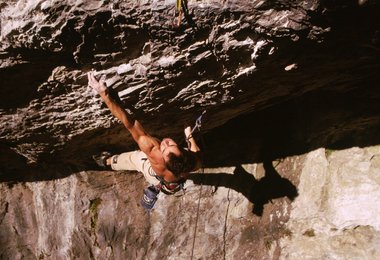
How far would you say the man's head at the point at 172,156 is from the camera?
16.4 ft

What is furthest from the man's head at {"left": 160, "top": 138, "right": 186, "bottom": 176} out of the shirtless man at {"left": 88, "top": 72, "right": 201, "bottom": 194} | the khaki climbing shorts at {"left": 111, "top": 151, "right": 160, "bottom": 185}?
the khaki climbing shorts at {"left": 111, "top": 151, "right": 160, "bottom": 185}

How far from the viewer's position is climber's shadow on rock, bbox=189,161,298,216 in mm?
6637

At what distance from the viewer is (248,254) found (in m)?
6.82

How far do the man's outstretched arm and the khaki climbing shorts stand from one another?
1081 millimetres

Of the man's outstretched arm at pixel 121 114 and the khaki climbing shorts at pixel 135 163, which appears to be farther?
the khaki climbing shorts at pixel 135 163

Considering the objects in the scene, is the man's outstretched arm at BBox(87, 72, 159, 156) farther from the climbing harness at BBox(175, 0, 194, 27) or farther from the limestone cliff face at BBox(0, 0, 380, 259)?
the climbing harness at BBox(175, 0, 194, 27)

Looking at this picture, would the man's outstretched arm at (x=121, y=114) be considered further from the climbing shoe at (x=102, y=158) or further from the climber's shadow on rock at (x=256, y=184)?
the climber's shadow on rock at (x=256, y=184)

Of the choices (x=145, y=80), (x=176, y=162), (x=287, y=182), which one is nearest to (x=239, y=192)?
(x=287, y=182)

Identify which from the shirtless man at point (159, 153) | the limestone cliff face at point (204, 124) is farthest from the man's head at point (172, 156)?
the limestone cliff face at point (204, 124)

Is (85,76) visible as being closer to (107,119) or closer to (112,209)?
(107,119)

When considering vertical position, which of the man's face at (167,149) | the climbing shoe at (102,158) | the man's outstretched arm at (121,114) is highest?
the climbing shoe at (102,158)

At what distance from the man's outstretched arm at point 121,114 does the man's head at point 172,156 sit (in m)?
0.18

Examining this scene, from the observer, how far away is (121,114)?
4.73 metres

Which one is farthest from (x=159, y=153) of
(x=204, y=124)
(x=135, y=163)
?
(x=135, y=163)
